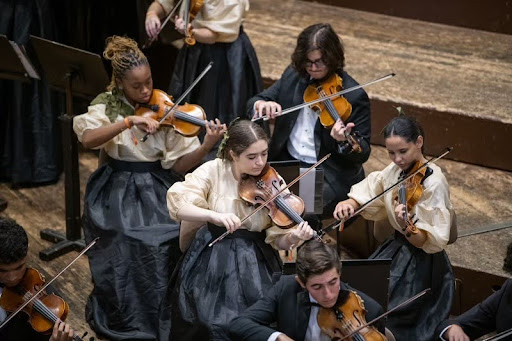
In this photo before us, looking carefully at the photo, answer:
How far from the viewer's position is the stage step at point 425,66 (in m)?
5.25

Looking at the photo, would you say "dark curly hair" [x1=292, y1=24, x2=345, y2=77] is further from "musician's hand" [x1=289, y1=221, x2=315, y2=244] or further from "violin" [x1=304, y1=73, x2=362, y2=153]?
"musician's hand" [x1=289, y1=221, x2=315, y2=244]

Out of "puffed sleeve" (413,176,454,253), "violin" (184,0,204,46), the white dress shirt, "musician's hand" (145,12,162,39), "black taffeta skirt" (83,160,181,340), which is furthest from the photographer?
"musician's hand" (145,12,162,39)

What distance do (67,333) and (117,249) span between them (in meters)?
0.97

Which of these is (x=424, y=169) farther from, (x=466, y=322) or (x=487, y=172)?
(x=487, y=172)

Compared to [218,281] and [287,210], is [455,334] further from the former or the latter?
[218,281]

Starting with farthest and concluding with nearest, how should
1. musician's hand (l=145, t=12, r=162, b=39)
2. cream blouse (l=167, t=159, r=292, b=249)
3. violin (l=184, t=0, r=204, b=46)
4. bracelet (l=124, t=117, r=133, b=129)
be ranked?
musician's hand (l=145, t=12, r=162, b=39) < violin (l=184, t=0, r=204, b=46) < bracelet (l=124, t=117, r=133, b=129) < cream blouse (l=167, t=159, r=292, b=249)

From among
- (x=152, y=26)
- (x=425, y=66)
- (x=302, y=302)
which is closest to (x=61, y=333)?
(x=302, y=302)

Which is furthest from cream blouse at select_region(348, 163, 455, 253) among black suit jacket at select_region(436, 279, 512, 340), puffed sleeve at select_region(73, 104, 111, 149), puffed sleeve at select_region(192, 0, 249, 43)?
puffed sleeve at select_region(192, 0, 249, 43)

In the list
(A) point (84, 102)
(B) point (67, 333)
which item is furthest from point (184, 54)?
(B) point (67, 333)

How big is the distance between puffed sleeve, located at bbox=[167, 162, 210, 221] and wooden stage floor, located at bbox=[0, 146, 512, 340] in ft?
2.65

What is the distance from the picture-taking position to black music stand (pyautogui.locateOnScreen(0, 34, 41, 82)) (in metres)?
4.73

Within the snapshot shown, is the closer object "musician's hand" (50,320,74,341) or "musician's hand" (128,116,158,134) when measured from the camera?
"musician's hand" (50,320,74,341)

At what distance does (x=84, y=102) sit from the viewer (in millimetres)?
5871

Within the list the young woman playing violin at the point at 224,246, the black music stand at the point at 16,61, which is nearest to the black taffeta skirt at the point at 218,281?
the young woman playing violin at the point at 224,246
